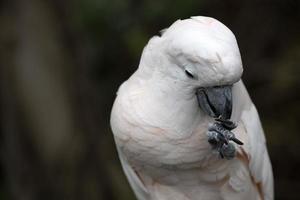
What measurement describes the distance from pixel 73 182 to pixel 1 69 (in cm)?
77

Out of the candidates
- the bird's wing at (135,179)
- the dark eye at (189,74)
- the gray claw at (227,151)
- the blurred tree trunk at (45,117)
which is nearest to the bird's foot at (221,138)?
the gray claw at (227,151)

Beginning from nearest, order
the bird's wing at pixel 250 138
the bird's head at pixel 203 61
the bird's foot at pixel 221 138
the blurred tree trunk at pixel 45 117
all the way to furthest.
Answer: the bird's head at pixel 203 61 → the bird's foot at pixel 221 138 → the bird's wing at pixel 250 138 → the blurred tree trunk at pixel 45 117

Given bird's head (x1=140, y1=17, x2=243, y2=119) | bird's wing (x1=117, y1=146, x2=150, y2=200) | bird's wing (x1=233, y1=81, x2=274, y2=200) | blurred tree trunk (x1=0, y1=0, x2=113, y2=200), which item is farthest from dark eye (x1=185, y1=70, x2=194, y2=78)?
blurred tree trunk (x1=0, y1=0, x2=113, y2=200)

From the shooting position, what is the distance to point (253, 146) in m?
2.04

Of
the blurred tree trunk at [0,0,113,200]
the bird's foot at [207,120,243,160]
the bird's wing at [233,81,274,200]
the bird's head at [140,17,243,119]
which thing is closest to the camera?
the bird's head at [140,17,243,119]

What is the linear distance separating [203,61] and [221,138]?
9.7 inches

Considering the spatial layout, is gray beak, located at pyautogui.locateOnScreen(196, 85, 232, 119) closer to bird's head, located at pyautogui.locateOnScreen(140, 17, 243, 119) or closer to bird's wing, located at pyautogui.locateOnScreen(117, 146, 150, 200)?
bird's head, located at pyautogui.locateOnScreen(140, 17, 243, 119)

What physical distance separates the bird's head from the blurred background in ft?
5.57

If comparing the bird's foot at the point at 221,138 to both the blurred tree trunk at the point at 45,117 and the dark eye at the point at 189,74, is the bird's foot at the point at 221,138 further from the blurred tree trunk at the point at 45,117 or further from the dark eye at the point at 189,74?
the blurred tree trunk at the point at 45,117

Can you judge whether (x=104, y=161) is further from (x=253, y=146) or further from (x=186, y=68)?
(x=186, y=68)

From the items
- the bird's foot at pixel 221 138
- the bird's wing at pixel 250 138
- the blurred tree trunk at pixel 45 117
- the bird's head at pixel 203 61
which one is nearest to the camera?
the bird's head at pixel 203 61

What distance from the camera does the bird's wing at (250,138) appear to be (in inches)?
78.4

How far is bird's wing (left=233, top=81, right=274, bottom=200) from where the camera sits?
1.99 meters

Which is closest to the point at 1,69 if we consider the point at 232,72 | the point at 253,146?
the point at 253,146
